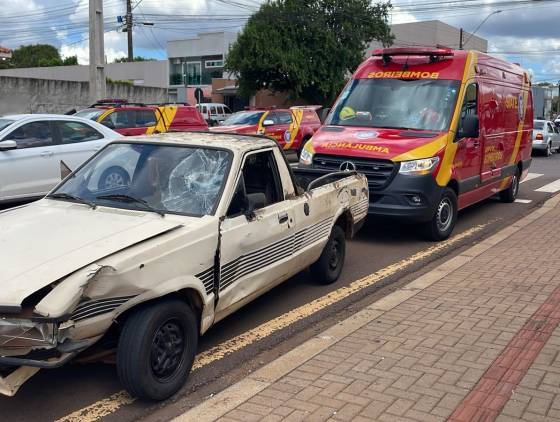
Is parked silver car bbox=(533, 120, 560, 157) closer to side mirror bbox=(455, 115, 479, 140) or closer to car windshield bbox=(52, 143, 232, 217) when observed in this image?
side mirror bbox=(455, 115, 479, 140)

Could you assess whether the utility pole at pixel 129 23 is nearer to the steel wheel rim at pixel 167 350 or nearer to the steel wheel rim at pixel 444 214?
the steel wheel rim at pixel 444 214

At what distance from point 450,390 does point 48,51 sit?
11506cm

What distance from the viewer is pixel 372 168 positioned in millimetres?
7883

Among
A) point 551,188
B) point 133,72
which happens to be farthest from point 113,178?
point 133,72

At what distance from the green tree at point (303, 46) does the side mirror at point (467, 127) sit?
31343 mm

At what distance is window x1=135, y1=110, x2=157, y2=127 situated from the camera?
15992 millimetres

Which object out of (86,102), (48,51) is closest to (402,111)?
(86,102)

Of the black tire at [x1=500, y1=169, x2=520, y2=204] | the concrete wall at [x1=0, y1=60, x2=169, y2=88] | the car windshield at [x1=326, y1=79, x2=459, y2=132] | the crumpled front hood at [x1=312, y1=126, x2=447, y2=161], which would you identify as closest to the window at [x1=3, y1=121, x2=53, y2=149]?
the crumpled front hood at [x1=312, y1=126, x2=447, y2=161]

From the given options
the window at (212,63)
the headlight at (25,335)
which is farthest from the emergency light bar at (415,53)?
the window at (212,63)

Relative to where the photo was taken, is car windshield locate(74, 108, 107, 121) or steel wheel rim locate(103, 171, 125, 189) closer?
steel wheel rim locate(103, 171, 125, 189)

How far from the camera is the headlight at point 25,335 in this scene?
10.5 feet

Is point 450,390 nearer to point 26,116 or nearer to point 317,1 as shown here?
point 26,116

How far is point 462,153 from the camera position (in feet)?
28.2

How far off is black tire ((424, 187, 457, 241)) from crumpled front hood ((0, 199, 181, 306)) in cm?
498
